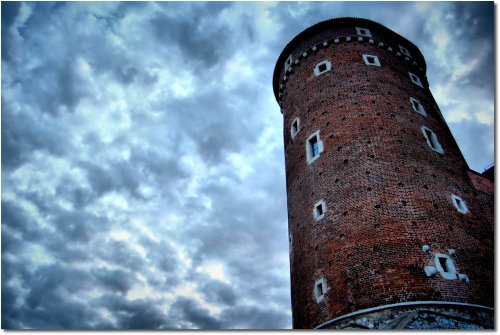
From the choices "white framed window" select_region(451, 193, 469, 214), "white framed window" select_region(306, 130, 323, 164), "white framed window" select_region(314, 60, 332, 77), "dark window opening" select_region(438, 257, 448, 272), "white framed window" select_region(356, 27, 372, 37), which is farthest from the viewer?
"white framed window" select_region(356, 27, 372, 37)

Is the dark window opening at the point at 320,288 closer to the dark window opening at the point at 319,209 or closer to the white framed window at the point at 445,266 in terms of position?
the dark window opening at the point at 319,209

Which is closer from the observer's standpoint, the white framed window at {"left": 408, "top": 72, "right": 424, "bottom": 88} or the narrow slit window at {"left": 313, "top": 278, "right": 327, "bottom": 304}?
the narrow slit window at {"left": 313, "top": 278, "right": 327, "bottom": 304}

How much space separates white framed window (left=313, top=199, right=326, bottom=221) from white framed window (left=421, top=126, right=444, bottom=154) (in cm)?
538

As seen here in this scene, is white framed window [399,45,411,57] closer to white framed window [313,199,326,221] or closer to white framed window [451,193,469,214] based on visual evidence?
white framed window [451,193,469,214]

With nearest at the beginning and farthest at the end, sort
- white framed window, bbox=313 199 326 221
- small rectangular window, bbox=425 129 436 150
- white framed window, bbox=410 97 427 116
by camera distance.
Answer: white framed window, bbox=313 199 326 221 < small rectangular window, bbox=425 129 436 150 < white framed window, bbox=410 97 427 116

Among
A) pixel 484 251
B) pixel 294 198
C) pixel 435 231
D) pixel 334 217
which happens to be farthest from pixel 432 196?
pixel 294 198

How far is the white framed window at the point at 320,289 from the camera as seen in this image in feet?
46.0

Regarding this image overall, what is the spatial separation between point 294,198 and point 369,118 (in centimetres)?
471

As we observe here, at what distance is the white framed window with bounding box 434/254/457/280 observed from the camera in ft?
41.9

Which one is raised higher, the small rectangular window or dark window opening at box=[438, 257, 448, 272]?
the small rectangular window

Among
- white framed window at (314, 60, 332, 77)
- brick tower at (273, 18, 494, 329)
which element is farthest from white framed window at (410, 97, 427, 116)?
white framed window at (314, 60, 332, 77)

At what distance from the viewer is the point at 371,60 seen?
20797 millimetres

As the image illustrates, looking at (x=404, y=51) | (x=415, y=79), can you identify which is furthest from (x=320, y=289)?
(x=404, y=51)

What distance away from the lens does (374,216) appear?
14.3 metres
